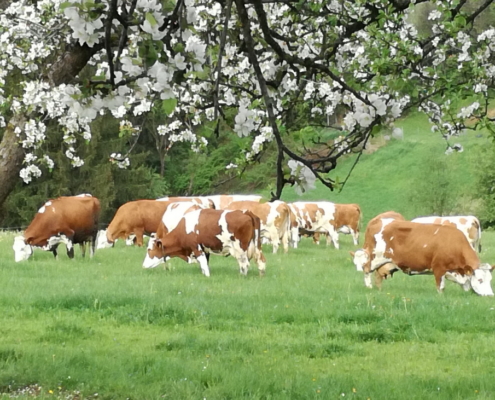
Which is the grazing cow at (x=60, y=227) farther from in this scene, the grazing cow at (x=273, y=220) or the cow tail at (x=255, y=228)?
the grazing cow at (x=273, y=220)

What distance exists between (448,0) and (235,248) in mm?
9055

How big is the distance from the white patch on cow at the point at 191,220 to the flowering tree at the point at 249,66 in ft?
16.0

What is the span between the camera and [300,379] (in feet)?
24.7

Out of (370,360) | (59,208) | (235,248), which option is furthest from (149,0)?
(59,208)

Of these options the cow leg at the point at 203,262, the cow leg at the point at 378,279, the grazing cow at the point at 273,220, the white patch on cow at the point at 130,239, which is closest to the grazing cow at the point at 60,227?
the white patch on cow at the point at 130,239

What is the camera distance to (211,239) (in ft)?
55.0

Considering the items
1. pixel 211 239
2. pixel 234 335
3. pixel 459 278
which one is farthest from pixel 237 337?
pixel 211 239

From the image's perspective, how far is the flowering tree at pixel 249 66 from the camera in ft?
15.2

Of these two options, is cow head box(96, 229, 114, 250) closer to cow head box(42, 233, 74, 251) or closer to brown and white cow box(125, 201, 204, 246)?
cow head box(42, 233, 74, 251)

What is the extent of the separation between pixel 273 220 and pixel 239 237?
25.3 ft

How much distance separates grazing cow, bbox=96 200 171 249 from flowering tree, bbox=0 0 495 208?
32.6 ft

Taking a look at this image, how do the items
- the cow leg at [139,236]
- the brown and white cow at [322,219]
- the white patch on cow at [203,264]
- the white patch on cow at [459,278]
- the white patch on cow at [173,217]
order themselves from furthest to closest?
1. the brown and white cow at [322,219]
2. the cow leg at [139,236]
3. the white patch on cow at [173,217]
4. the white patch on cow at [203,264]
5. the white patch on cow at [459,278]

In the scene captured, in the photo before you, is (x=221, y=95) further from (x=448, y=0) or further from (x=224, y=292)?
(x=224, y=292)

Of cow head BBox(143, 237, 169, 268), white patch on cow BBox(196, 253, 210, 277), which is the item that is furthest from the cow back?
white patch on cow BBox(196, 253, 210, 277)
